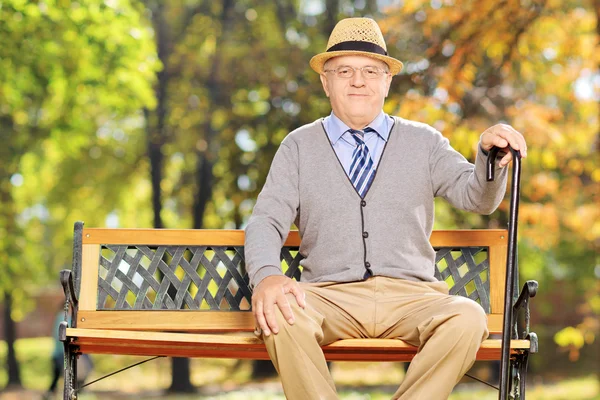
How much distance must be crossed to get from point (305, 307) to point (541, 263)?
13.8 metres

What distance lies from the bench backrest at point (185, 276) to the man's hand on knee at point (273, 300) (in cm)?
99

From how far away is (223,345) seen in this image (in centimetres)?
356

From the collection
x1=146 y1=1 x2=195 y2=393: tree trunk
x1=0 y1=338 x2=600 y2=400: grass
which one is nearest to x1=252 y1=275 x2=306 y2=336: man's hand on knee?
x1=0 y1=338 x2=600 y2=400: grass

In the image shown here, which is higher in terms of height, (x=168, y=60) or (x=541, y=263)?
(x=168, y=60)

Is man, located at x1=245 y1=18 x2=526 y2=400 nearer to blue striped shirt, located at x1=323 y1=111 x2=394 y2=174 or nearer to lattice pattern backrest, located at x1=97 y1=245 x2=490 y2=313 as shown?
blue striped shirt, located at x1=323 y1=111 x2=394 y2=174

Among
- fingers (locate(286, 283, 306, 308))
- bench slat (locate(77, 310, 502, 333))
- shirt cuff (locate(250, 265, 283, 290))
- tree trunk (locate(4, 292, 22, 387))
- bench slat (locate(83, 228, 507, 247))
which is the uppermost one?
bench slat (locate(83, 228, 507, 247))

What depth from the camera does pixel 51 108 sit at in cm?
1200

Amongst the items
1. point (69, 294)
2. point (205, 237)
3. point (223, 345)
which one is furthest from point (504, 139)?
point (69, 294)

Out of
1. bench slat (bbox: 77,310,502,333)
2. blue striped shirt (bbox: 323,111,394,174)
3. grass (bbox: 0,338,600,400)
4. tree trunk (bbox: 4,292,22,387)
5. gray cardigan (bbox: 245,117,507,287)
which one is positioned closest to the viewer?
gray cardigan (bbox: 245,117,507,287)

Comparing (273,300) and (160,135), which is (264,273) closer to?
(273,300)

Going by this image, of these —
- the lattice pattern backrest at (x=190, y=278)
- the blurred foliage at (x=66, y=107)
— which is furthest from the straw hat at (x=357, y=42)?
the blurred foliage at (x=66, y=107)

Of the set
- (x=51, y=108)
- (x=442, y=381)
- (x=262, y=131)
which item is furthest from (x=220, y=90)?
(x=442, y=381)

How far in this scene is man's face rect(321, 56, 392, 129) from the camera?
12.5 ft

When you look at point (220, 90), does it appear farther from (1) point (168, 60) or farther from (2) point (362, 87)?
(2) point (362, 87)
